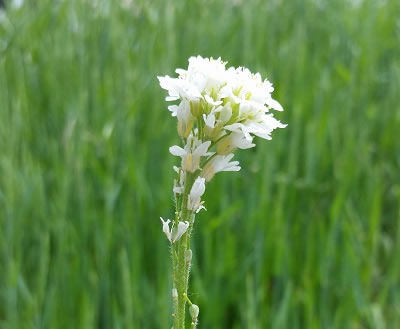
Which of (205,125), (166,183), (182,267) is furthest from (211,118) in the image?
(166,183)

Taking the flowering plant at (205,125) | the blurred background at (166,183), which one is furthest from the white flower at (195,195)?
the blurred background at (166,183)

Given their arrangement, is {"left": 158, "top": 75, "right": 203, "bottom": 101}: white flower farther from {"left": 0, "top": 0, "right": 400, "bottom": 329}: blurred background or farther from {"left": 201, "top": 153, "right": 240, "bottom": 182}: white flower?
{"left": 0, "top": 0, "right": 400, "bottom": 329}: blurred background

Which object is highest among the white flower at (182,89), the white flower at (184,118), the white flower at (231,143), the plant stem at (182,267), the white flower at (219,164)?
the white flower at (182,89)

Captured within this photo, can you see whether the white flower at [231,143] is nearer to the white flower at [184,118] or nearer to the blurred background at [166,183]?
the white flower at [184,118]

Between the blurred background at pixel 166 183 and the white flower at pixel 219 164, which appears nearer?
the white flower at pixel 219 164

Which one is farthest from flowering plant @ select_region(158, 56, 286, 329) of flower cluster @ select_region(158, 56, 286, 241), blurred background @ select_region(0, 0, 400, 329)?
blurred background @ select_region(0, 0, 400, 329)

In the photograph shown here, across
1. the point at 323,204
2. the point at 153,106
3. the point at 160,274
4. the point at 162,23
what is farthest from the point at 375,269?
the point at 162,23

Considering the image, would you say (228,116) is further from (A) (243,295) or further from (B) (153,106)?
(B) (153,106)

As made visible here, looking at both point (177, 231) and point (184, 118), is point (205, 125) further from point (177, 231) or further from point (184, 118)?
point (177, 231)
